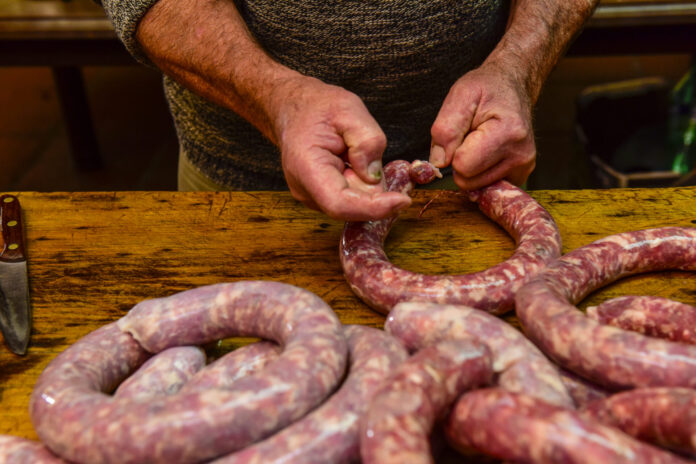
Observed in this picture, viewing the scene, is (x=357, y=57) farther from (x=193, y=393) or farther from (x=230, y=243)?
(x=193, y=393)

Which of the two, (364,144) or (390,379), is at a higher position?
(364,144)

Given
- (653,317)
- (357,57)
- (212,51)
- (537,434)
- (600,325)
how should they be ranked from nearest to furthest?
(537,434) → (600,325) → (653,317) → (212,51) → (357,57)

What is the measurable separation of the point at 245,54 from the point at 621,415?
1240 mm

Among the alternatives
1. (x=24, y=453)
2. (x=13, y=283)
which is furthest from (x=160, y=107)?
(x=24, y=453)

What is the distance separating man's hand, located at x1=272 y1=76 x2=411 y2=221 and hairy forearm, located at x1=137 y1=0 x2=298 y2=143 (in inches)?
8.5

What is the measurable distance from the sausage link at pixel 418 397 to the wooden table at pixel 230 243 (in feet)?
1.43

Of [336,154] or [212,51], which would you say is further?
[212,51]

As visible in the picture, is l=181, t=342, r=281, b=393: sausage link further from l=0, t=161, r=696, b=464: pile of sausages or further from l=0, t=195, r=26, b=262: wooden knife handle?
l=0, t=195, r=26, b=262: wooden knife handle

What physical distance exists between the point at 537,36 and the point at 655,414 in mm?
1362

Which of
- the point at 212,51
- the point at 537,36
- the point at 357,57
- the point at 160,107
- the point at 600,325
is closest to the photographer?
the point at 600,325

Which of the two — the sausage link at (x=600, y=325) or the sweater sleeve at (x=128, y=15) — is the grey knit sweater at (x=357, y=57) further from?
the sausage link at (x=600, y=325)

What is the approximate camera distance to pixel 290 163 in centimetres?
151

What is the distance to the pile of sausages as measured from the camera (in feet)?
3.21

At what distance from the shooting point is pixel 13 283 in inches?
62.5
